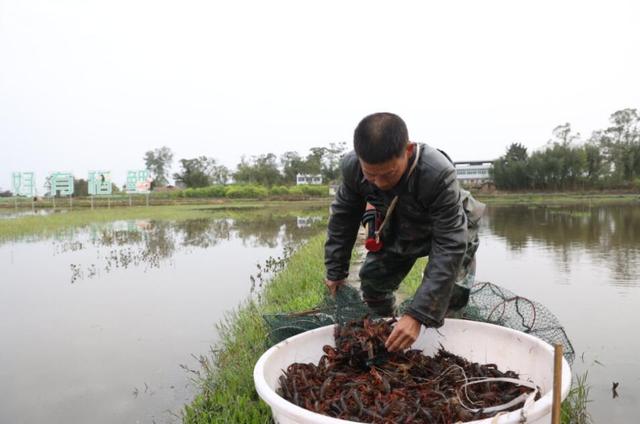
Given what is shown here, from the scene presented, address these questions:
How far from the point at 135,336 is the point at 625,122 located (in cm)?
5055

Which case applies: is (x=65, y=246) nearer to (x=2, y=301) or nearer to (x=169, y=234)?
(x=169, y=234)

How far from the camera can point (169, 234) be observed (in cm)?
1412

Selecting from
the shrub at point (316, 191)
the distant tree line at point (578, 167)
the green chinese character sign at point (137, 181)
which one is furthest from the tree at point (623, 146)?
the green chinese character sign at point (137, 181)

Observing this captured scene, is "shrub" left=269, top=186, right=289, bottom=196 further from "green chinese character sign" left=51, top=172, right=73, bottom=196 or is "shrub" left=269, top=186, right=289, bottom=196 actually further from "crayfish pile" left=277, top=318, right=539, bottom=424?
"crayfish pile" left=277, top=318, right=539, bottom=424

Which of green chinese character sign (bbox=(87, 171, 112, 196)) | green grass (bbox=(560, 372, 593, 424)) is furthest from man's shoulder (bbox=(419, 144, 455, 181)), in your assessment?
green chinese character sign (bbox=(87, 171, 112, 196))

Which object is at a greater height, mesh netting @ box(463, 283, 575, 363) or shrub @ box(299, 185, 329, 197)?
shrub @ box(299, 185, 329, 197)

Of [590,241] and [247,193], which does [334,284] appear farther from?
[247,193]

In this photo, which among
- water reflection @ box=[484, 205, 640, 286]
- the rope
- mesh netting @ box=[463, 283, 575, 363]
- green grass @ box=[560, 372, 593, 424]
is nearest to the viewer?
the rope

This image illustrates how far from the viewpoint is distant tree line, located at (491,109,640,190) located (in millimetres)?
38938

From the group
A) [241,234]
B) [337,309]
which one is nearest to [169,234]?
[241,234]

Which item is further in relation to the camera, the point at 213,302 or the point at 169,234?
the point at 169,234

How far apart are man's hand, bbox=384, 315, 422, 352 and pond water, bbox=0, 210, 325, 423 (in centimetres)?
155

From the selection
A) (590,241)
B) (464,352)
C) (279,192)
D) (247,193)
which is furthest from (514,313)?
(247,193)

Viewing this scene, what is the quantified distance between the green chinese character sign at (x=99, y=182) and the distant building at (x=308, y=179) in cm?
2300
